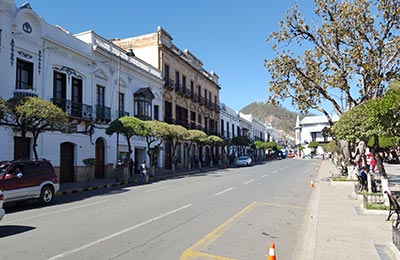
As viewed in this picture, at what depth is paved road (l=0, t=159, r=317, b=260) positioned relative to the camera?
239 inches

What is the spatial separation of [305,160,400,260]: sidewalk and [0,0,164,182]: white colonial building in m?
14.7

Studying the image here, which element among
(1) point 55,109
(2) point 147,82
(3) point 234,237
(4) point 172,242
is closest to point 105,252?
(4) point 172,242

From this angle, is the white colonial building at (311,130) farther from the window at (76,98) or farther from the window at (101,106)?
the window at (76,98)

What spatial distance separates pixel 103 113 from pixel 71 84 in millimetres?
3269

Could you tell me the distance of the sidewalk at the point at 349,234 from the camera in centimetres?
581

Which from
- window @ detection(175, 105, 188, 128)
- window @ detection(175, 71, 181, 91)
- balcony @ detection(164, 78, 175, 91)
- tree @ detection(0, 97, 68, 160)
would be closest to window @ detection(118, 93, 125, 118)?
balcony @ detection(164, 78, 175, 91)

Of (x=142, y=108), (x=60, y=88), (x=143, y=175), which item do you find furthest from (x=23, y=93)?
(x=142, y=108)

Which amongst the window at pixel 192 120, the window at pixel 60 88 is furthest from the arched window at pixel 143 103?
the window at pixel 192 120

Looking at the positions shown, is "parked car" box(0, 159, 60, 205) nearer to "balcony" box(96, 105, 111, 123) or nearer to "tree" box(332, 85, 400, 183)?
"balcony" box(96, 105, 111, 123)

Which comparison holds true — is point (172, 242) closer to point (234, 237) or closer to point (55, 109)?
point (234, 237)

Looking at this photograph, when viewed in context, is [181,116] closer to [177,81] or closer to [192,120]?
[192,120]

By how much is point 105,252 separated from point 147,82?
26.6 m

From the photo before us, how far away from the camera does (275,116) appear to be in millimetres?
186375

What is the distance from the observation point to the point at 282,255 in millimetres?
6090
